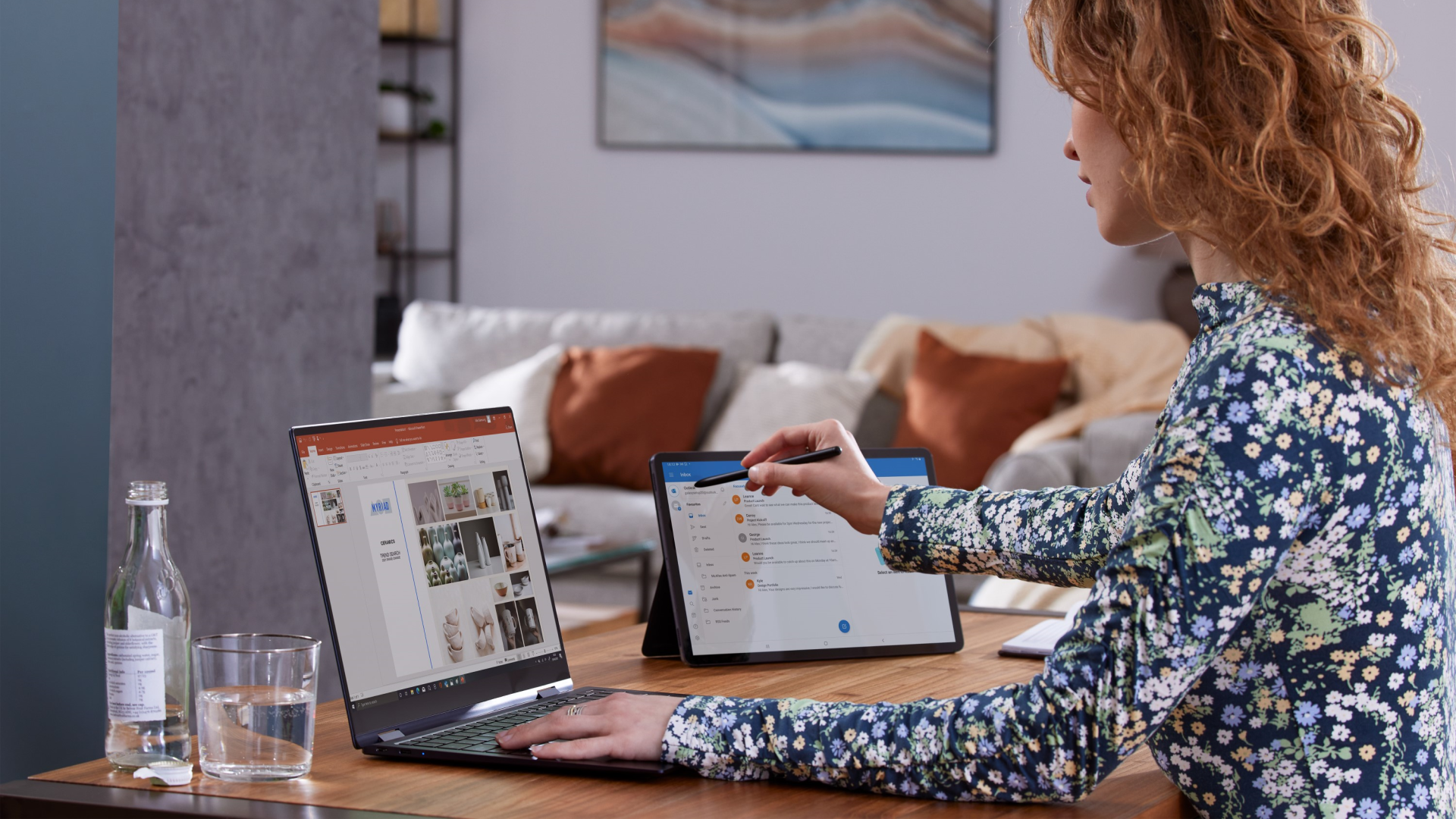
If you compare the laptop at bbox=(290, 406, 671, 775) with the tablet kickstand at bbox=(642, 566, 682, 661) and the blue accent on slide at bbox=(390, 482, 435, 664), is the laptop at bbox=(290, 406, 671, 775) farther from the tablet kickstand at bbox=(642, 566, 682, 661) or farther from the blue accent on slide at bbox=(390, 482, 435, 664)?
the tablet kickstand at bbox=(642, 566, 682, 661)

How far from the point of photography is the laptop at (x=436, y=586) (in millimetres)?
1050

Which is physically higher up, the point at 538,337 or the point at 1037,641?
the point at 538,337

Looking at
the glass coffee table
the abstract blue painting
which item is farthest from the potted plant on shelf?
the glass coffee table

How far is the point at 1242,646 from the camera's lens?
89 cm

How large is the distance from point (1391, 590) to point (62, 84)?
3.85 feet

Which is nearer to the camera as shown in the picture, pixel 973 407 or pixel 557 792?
pixel 557 792

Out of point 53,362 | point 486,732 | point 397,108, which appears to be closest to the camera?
point 486,732

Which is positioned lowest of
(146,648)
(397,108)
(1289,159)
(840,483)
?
(146,648)

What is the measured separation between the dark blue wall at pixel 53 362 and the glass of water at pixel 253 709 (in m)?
0.44

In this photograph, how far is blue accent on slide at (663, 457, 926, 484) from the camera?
1.39m

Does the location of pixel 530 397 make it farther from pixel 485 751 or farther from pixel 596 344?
pixel 485 751

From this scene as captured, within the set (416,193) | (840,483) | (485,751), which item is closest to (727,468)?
(840,483)

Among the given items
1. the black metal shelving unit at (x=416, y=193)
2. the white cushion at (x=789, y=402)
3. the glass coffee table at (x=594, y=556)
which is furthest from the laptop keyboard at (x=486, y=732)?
the black metal shelving unit at (x=416, y=193)

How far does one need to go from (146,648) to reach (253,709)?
10cm
